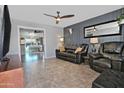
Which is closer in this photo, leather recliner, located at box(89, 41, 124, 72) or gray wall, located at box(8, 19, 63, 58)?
leather recliner, located at box(89, 41, 124, 72)

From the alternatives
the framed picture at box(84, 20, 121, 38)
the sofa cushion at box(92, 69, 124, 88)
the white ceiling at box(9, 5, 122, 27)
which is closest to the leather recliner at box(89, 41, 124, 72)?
the framed picture at box(84, 20, 121, 38)

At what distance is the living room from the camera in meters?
1.92

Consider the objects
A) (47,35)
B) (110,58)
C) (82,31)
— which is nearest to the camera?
(110,58)

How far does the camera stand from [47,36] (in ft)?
20.7

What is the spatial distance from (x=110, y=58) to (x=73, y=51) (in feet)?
8.42

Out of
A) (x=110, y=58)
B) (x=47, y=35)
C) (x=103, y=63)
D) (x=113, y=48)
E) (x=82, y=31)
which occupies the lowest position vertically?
(x=103, y=63)

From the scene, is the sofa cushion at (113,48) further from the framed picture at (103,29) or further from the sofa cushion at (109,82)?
the sofa cushion at (109,82)

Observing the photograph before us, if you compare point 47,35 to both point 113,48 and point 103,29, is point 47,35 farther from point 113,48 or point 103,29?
point 113,48

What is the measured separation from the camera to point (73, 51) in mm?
5387

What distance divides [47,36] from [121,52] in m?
4.37

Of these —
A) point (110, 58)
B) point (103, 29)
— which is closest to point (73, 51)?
point (103, 29)

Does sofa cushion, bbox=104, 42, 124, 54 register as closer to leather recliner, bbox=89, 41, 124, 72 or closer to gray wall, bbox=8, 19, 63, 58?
leather recliner, bbox=89, 41, 124, 72

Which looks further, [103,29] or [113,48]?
[103,29]

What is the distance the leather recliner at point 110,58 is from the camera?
2668 mm
